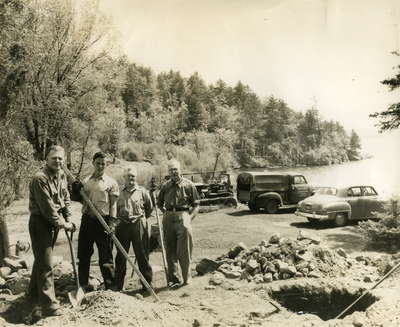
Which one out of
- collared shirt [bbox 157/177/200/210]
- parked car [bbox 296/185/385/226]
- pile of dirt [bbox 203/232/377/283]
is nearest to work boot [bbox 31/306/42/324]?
collared shirt [bbox 157/177/200/210]

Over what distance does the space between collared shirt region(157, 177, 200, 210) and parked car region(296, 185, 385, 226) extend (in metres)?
8.76

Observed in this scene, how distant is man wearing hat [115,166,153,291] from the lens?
21.2ft

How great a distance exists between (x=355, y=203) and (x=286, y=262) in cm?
825

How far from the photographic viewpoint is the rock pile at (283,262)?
7730mm

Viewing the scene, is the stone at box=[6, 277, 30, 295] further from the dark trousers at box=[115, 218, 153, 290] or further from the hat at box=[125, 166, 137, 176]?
the hat at box=[125, 166, 137, 176]

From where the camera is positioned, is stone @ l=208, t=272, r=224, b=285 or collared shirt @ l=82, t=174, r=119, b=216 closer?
collared shirt @ l=82, t=174, r=119, b=216

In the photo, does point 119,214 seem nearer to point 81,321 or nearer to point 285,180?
point 81,321

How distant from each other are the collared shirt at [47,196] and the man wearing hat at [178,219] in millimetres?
1865

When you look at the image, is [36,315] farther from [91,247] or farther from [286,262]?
[286,262]

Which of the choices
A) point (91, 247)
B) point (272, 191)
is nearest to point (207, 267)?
point (91, 247)

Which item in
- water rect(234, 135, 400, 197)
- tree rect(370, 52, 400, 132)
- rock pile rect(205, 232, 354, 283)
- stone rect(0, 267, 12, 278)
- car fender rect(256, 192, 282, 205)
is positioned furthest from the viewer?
car fender rect(256, 192, 282, 205)

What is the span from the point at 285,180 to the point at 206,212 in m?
3.80

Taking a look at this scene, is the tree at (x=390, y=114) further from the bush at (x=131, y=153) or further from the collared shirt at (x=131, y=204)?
the bush at (x=131, y=153)

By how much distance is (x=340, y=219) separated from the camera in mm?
14984
